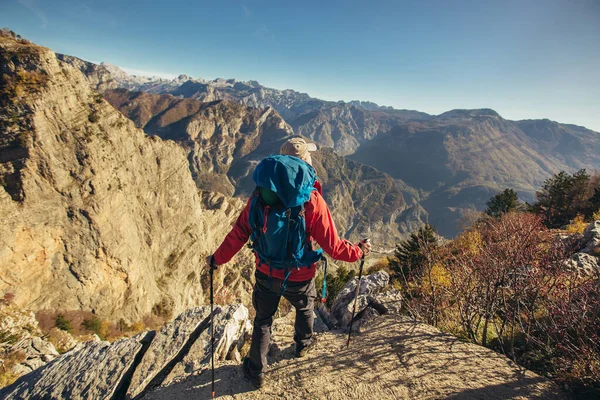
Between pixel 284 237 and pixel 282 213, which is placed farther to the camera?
pixel 284 237

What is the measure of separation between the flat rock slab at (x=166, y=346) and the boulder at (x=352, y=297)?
356cm

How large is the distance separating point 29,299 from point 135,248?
1104 centimetres

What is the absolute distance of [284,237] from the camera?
3562 mm

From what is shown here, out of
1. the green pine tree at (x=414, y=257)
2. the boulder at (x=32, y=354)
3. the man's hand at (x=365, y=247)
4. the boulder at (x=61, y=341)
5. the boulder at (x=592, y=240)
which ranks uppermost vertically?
the man's hand at (x=365, y=247)

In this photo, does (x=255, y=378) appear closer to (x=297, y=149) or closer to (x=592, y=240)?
(x=297, y=149)

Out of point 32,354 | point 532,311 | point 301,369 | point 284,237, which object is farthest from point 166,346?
point 532,311

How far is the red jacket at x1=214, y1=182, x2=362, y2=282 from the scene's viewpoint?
11.7ft

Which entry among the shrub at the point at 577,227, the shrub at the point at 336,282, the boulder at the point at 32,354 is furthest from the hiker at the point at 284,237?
the shrub at the point at 577,227

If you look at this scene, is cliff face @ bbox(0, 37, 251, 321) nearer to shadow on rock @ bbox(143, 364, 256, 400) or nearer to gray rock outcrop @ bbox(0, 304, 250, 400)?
gray rock outcrop @ bbox(0, 304, 250, 400)

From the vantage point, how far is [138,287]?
2819cm

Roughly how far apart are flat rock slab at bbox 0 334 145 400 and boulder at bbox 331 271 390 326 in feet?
16.1

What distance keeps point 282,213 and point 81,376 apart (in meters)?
5.30

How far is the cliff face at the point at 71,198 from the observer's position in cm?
1727

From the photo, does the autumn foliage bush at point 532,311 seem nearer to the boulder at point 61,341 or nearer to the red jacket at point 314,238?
the red jacket at point 314,238
